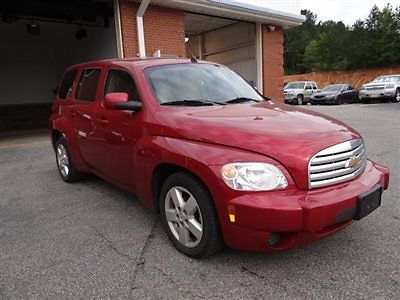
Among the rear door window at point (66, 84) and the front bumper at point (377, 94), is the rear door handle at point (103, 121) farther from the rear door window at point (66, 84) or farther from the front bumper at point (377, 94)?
the front bumper at point (377, 94)

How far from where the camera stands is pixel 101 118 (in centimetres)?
421

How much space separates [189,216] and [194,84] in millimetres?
1506

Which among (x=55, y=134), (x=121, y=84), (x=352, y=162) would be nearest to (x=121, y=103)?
(x=121, y=84)

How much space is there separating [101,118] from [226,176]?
2120 mm

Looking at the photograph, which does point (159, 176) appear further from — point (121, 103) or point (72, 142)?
point (72, 142)

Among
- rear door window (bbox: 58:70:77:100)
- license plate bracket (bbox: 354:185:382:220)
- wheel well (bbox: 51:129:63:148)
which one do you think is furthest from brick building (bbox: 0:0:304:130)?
license plate bracket (bbox: 354:185:382:220)

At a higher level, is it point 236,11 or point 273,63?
point 236,11

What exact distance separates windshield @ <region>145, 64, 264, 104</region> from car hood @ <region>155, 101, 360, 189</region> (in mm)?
270

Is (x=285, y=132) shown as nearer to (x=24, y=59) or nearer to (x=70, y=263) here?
(x=70, y=263)

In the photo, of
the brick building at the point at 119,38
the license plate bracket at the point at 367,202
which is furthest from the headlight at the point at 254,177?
the brick building at the point at 119,38

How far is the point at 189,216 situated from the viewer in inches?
120

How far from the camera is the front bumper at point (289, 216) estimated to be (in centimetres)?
250

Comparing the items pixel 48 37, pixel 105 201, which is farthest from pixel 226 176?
pixel 48 37

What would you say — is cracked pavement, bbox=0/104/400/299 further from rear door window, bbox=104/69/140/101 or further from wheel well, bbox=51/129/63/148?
wheel well, bbox=51/129/63/148
